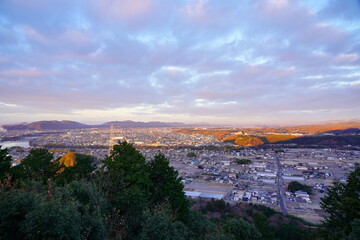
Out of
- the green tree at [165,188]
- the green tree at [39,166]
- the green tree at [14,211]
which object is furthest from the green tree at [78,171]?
the green tree at [14,211]

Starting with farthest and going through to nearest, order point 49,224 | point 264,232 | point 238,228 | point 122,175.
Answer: point 264,232
point 238,228
point 122,175
point 49,224

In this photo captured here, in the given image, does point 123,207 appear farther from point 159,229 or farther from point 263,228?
point 263,228

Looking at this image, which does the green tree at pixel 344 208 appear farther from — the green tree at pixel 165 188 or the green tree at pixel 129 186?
the green tree at pixel 129 186

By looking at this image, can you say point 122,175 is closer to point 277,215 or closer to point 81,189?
point 81,189

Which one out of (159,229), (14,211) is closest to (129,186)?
(159,229)

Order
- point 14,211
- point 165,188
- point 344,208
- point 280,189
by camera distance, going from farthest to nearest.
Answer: point 280,189 → point 165,188 → point 344,208 → point 14,211

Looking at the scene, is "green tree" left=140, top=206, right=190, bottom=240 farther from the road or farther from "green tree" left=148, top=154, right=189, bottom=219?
the road

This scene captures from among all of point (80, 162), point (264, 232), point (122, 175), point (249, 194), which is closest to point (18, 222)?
point (122, 175)
